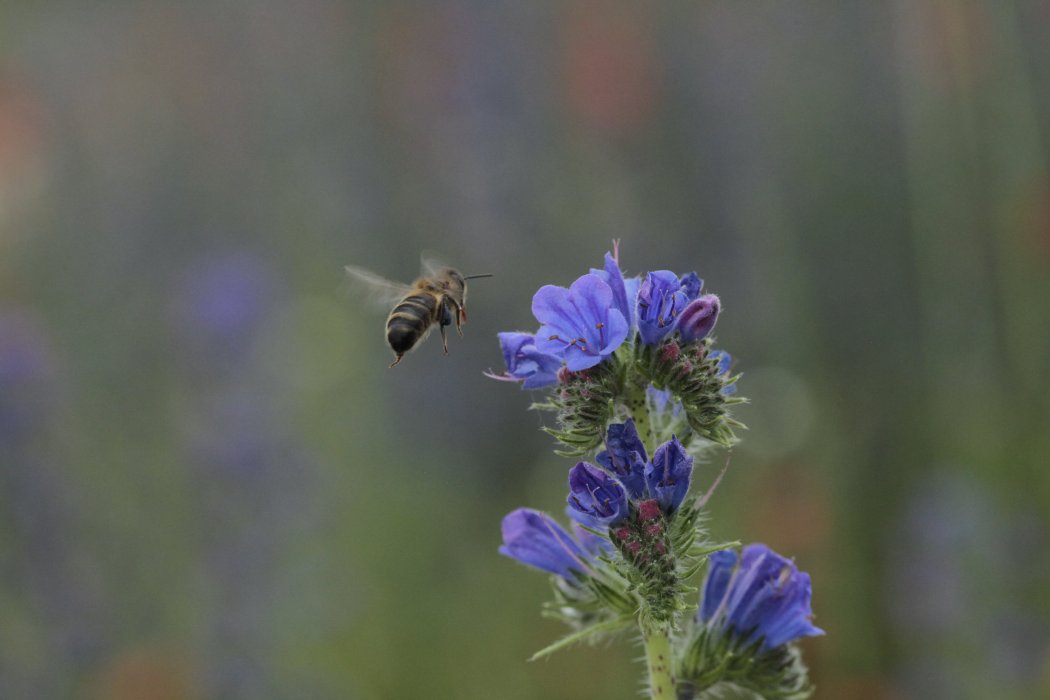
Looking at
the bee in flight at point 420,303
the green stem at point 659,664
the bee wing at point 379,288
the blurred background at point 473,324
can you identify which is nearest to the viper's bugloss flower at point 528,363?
the green stem at point 659,664

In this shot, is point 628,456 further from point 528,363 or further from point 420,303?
point 420,303

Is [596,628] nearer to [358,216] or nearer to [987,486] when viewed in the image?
[987,486]

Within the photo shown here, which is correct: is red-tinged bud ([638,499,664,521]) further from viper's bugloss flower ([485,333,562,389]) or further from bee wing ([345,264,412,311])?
bee wing ([345,264,412,311])

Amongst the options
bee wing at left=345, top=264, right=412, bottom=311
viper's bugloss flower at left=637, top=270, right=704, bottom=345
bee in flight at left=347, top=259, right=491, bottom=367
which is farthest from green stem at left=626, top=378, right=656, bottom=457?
bee wing at left=345, top=264, right=412, bottom=311

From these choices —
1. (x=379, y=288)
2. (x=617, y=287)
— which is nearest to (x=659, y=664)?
(x=617, y=287)

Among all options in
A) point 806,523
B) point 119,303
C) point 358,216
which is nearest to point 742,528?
point 806,523

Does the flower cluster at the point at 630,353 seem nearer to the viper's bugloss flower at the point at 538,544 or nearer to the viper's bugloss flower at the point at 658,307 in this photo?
the viper's bugloss flower at the point at 658,307
